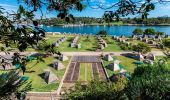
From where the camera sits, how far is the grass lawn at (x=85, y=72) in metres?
47.8

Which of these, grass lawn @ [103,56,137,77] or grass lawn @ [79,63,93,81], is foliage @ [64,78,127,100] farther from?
grass lawn @ [103,56,137,77]

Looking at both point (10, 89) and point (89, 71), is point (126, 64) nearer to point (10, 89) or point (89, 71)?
point (89, 71)

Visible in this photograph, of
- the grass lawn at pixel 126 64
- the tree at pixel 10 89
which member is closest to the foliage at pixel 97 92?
the grass lawn at pixel 126 64

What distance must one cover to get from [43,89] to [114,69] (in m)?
16.7

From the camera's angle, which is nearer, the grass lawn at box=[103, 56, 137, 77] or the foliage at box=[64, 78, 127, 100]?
the foliage at box=[64, 78, 127, 100]

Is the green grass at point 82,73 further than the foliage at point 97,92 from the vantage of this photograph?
Yes


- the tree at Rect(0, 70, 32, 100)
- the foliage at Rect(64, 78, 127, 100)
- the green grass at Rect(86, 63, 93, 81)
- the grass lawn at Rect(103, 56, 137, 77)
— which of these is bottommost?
the green grass at Rect(86, 63, 93, 81)

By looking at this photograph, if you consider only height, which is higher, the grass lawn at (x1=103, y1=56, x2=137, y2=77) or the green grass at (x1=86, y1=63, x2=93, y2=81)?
the grass lawn at (x1=103, y1=56, x2=137, y2=77)

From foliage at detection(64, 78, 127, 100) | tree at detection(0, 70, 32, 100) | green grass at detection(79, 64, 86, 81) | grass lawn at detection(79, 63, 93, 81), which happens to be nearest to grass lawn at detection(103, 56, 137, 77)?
grass lawn at detection(79, 63, 93, 81)

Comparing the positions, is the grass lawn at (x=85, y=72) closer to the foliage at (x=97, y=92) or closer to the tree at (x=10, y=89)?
the foliage at (x=97, y=92)

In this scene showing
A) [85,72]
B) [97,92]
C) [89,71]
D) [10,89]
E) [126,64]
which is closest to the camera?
[10,89]

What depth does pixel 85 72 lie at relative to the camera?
173 ft

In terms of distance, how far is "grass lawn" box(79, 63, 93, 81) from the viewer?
1882 inches

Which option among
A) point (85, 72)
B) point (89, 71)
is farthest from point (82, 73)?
point (89, 71)
